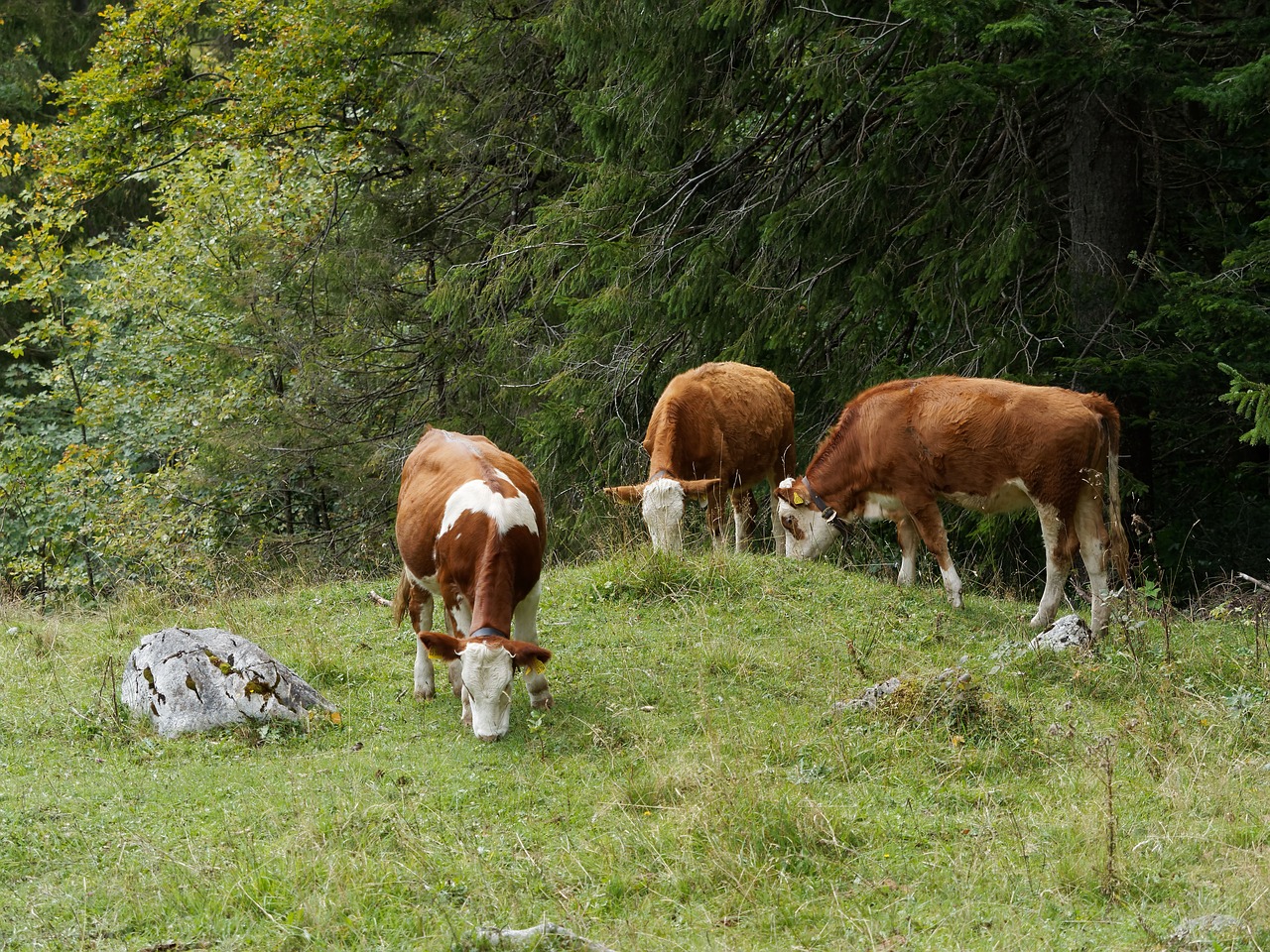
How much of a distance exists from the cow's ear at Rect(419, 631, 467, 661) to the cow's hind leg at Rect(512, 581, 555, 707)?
57 cm

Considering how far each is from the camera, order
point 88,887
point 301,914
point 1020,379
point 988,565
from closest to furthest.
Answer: point 301,914 → point 88,887 → point 1020,379 → point 988,565

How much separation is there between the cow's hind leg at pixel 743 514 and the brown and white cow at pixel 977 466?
4.55 ft

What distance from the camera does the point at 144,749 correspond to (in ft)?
24.3

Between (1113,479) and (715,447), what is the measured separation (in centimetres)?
425

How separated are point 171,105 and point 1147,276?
15.2 meters

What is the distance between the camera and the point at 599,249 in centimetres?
1453

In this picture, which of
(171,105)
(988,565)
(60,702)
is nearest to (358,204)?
(171,105)

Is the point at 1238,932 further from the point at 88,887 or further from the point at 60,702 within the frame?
the point at 60,702

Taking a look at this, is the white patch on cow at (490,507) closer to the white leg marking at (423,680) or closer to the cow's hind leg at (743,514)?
the white leg marking at (423,680)

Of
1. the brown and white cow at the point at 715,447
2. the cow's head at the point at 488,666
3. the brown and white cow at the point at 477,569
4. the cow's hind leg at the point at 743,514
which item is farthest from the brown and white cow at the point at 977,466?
the cow's head at the point at 488,666

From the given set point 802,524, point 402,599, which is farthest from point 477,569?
point 802,524

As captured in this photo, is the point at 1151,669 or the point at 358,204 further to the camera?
the point at 358,204

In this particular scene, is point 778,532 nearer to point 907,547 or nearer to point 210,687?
point 907,547

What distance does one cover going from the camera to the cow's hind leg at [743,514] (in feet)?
42.7
